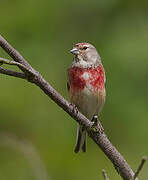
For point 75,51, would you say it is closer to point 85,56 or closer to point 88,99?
point 85,56

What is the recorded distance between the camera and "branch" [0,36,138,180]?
2.64 meters

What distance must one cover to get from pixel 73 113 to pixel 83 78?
2167 millimetres

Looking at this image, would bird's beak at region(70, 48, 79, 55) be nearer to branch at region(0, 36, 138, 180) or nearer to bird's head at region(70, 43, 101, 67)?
bird's head at region(70, 43, 101, 67)

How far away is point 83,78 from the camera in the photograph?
4.92 metres

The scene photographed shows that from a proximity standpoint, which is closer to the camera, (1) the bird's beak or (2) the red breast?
(2) the red breast

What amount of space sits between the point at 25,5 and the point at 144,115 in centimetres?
229

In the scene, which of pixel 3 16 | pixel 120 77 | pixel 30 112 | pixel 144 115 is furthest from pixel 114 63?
pixel 3 16

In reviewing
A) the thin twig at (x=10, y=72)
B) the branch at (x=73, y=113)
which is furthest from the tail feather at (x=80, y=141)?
the thin twig at (x=10, y=72)

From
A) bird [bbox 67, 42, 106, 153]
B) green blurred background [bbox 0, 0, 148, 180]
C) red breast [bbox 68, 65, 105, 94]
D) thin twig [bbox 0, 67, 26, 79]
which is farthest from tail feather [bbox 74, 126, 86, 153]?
thin twig [bbox 0, 67, 26, 79]

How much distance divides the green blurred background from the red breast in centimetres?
85

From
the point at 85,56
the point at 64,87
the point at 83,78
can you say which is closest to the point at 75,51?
the point at 85,56

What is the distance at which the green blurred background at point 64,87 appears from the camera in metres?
5.52

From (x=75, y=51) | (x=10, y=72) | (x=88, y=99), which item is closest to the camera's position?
(x=10, y=72)

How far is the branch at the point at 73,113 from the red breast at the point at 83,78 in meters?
1.96
